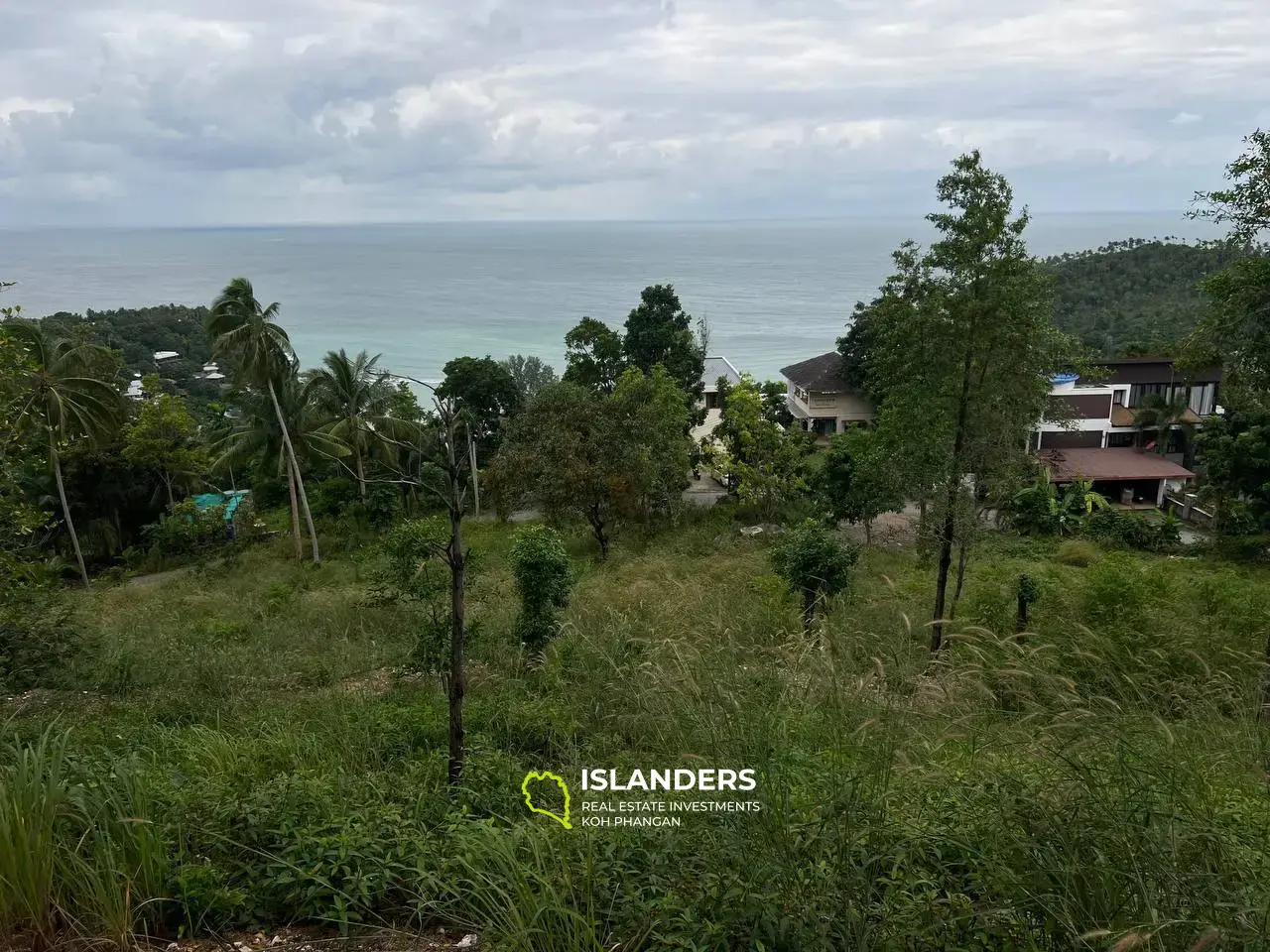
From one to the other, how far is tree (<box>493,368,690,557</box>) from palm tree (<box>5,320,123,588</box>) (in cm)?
812

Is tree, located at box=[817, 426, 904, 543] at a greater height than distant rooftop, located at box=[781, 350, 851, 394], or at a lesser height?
lesser

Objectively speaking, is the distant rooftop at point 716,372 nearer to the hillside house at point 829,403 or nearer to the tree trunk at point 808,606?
the hillside house at point 829,403

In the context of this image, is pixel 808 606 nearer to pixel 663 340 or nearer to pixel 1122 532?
A: pixel 1122 532

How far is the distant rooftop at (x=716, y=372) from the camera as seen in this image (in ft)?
114

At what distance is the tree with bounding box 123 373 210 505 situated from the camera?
792 inches

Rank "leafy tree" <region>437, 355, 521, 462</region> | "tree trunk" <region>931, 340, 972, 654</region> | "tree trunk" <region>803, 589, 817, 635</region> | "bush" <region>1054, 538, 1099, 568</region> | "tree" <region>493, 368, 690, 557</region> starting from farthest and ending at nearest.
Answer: "leafy tree" <region>437, 355, 521, 462</region>, "tree" <region>493, 368, 690, 557</region>, "bush" <region>1054, 538, 1099, 568</region>, "tree trunk" <region>803, 589, 817, 635</region>, "tree trunk" <region>931, 340, 972, 654</region>

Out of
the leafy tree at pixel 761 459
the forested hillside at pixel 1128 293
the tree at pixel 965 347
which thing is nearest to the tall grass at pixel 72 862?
the tree at pixel 965 347

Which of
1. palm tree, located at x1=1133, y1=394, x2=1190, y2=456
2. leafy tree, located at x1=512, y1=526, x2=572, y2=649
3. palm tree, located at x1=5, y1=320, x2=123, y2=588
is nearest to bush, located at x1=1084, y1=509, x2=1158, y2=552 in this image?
palm tree, located at x1=1133, y1=394, x2=1190, y2=456

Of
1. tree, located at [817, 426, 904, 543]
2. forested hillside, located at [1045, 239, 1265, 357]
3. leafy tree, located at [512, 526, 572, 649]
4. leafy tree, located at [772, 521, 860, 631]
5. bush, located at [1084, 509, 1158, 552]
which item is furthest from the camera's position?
forested hillside, located at [1045, 239, 1265, 357]

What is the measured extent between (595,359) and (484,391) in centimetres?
384

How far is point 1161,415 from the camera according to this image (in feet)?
81.9

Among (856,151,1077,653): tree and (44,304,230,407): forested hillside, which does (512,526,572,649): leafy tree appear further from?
(44,304,230,407): forested hillside

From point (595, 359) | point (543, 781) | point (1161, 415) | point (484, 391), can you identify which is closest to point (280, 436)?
point (484, 391)

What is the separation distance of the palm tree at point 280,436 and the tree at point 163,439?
1.70m
